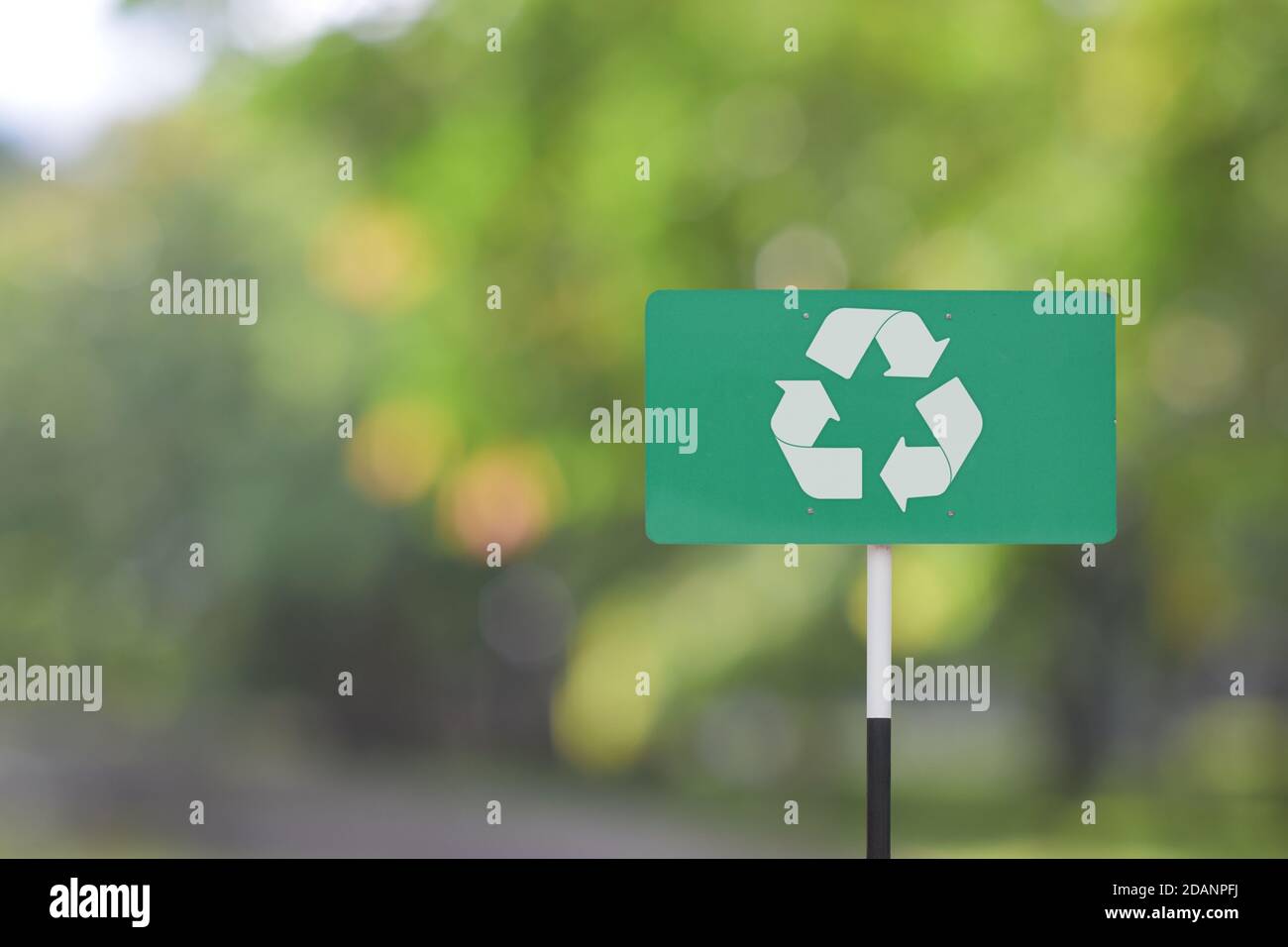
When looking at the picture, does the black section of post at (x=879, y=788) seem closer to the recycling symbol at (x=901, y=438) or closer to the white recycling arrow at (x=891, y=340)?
the recycling symbol at (x=901, y=438)

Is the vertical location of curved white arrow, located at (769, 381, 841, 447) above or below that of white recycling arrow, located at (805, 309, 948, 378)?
below

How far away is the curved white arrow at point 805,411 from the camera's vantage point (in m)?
1.78

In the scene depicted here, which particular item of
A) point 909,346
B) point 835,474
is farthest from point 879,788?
point 909,346

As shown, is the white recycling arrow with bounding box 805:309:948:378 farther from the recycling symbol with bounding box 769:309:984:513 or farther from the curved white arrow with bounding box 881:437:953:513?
the curved white arrow with bounding box 881:437:953:513

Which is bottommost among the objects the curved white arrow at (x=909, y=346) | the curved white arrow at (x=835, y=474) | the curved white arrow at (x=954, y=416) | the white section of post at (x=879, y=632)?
the white section of post at (x=879, y=632)

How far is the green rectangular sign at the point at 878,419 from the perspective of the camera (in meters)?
1.77

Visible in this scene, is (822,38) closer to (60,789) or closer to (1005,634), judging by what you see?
(1005,634)

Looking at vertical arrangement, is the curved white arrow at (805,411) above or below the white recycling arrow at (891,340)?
below

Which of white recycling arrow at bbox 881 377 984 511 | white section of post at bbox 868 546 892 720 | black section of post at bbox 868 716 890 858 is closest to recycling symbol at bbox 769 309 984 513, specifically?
white recycling arrow at bbox 881 377 984 511

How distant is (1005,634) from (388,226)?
8.99ft

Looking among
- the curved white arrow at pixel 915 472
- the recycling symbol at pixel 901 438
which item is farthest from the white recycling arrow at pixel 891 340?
the curved white arrow at pixel 915 472

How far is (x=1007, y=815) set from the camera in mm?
3936

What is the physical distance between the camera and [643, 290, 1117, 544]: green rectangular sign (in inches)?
69.6

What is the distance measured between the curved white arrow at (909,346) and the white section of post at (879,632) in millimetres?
313
